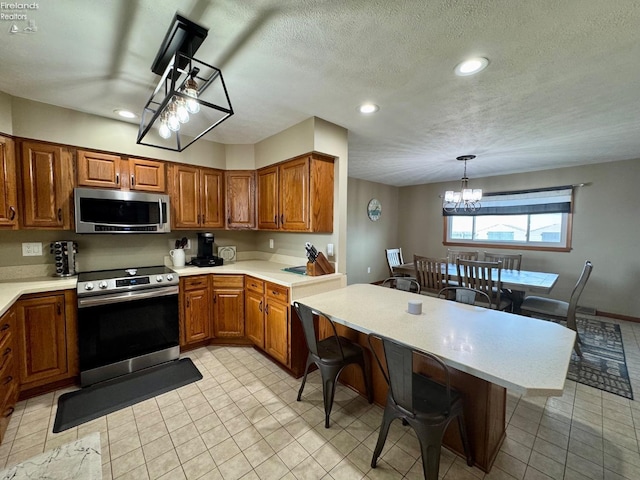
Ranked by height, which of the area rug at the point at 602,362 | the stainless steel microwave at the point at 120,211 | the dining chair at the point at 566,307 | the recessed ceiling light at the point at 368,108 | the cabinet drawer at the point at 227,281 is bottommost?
the area rug at the point at 602,362

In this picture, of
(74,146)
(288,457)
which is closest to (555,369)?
(288,457)

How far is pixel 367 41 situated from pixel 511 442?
107 inches

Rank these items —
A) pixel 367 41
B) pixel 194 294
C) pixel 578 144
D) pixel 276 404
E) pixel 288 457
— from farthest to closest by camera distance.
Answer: pixel 578 144, pixel 194 294, pixel 276 404, pixel 288 457, pixel 367 41

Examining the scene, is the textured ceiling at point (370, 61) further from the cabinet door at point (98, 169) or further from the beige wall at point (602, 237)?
the beige wall at point (602, 237)

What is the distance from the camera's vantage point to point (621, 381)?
8.14ft

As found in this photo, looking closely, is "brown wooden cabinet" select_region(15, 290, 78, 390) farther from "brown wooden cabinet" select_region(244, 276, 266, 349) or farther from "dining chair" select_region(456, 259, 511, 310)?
"dining chair" select_region(456, 259, 511, 310)

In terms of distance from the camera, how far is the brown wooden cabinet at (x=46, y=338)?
6.89 feet

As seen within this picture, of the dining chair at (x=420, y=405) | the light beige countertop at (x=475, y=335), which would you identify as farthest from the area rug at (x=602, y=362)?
the dining chair at (x=420, y=405)

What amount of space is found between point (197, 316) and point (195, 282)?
15.3 inches

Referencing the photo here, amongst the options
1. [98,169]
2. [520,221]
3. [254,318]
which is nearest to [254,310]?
[254,318]

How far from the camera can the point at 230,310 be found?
3082 millimetres

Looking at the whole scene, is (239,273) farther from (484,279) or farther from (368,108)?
(484,279)

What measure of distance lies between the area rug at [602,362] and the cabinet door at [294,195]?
308cm

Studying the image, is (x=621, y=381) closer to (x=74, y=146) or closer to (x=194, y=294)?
(x=194, y=294)
